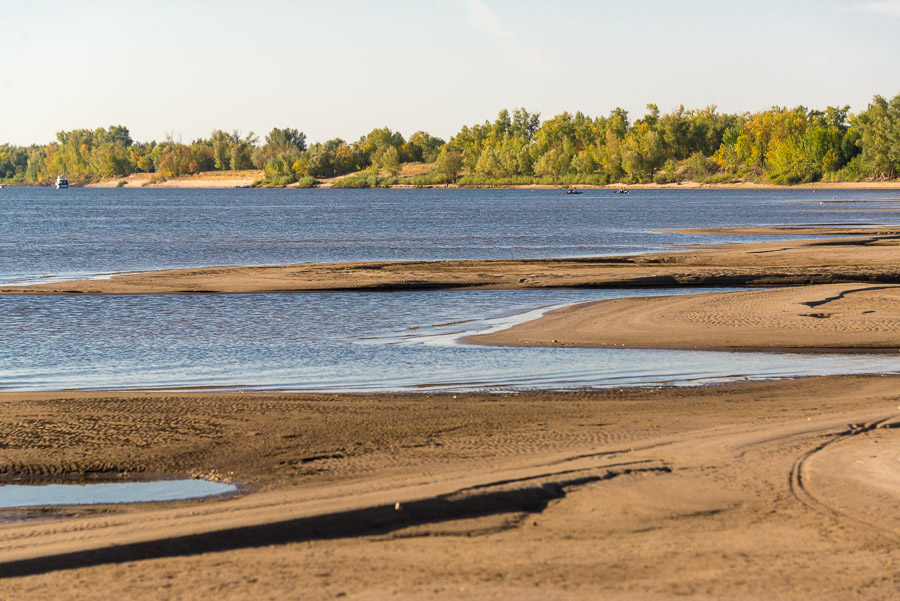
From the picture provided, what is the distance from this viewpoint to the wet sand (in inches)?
273

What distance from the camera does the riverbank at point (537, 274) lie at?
3153cm

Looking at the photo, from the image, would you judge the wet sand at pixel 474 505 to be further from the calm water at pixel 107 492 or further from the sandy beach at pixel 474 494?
the calm water at pixel 107 492

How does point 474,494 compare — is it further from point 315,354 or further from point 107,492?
point 315,354

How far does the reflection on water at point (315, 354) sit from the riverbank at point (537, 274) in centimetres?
408

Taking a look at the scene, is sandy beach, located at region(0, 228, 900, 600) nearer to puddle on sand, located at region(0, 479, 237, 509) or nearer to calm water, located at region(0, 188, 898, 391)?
puddle on sand, located at region(0, 479, 237, 509)

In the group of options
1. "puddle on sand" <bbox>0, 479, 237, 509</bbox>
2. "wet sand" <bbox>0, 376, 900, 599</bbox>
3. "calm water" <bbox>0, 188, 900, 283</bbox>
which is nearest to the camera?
"wet sand" <bbox>0, 376, 900, 599</bbox>

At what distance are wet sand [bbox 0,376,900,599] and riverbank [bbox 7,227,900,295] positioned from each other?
18.7m

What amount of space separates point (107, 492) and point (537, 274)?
26.2 m

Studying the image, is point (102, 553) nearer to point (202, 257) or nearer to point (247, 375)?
point (247, 375)

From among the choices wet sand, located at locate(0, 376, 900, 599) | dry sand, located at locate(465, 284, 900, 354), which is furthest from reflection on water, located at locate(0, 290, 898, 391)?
wet sand, located at locate(0, 376, 900, 599)

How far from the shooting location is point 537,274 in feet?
114

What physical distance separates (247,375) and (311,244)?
128ft

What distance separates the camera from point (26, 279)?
118ft

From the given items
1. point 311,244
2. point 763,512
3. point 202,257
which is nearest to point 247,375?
point 763,512
